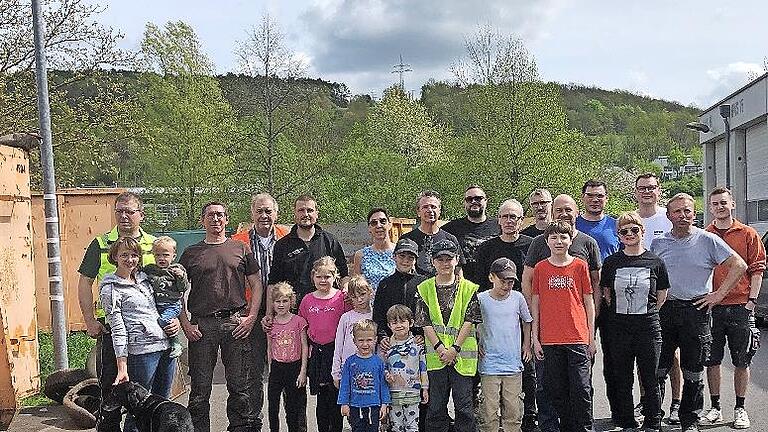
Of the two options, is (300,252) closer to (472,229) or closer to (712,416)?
(472,229)

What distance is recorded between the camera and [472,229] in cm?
662

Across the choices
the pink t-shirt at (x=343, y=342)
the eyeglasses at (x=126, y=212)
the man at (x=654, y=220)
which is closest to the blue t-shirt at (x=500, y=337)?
the pink t-shirt at (x=343, y=342)

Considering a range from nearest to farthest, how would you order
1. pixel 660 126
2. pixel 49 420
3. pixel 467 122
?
pixel 49 420 → pixel 467 122 → pixel 660 126

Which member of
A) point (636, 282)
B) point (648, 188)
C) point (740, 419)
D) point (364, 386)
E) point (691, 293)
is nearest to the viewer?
point (364, 386)

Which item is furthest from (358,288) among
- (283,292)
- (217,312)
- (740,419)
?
(740,419)

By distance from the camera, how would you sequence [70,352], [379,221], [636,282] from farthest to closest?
[70,352]
[379,221]
[636,282]

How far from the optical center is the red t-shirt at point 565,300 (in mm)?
5855

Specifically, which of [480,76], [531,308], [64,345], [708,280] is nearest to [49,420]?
[64,345]

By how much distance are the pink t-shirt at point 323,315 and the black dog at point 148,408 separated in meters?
1.31

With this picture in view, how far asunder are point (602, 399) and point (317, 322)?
3470mm

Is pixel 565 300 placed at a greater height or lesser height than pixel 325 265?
lesser

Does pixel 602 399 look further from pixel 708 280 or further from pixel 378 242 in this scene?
pixel 378 242

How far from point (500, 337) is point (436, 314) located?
55 cm

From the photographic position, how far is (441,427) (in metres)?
5.75
